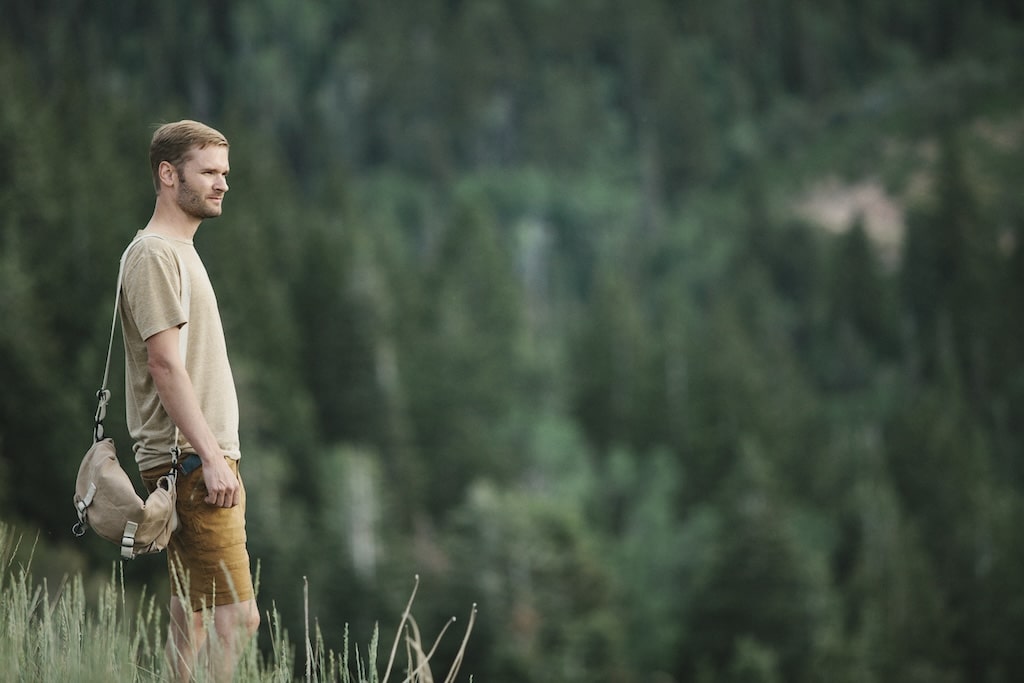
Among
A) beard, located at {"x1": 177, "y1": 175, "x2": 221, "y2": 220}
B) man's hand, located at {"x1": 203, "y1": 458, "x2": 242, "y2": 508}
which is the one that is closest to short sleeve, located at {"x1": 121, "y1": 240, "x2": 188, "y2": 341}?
beard, located at {"x1": 177, "y1": 175, "x2": 221, "y2": 220}

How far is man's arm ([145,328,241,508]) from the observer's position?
4047 mm

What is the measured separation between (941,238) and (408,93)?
6907 centimetres

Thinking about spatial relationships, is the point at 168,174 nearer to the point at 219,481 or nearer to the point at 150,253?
the point at 150,253

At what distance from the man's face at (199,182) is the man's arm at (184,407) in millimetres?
475

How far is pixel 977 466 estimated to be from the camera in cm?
7550

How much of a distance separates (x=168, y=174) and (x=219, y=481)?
3.44ft

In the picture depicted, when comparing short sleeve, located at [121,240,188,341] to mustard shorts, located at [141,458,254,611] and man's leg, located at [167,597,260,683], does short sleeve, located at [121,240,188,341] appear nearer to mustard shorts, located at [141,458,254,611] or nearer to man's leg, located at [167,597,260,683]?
mustard shorts, located at [141,458,254,611]

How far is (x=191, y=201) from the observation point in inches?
171

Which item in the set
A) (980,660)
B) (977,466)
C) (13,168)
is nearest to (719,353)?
(977,466)

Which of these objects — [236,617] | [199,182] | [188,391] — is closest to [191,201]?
[199,182]

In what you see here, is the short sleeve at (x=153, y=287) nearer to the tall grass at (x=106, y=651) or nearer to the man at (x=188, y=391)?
the man at (x=188, y=391)

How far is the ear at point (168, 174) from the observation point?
4.33 m

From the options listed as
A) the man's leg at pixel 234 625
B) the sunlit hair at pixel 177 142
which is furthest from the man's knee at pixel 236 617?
the sunlit hair at pixel 177 142

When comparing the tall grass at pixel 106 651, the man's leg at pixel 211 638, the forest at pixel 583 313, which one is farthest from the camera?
the forest at pixel 583 313
